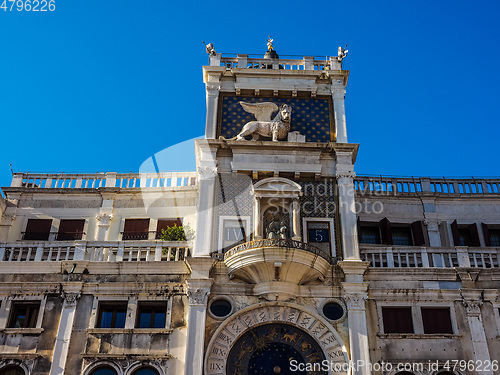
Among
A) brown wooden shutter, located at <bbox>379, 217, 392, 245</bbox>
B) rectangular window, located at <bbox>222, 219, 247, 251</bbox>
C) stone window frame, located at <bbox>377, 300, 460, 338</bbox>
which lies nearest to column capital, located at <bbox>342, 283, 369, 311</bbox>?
stone window frame, located at <bbox>377, 300, 460, 338</bbox>

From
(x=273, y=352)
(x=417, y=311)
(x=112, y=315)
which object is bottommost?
(x=273, y=352)

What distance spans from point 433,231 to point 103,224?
14736 millimetres

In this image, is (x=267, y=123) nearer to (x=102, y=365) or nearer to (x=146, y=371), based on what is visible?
(x=146, y=371)

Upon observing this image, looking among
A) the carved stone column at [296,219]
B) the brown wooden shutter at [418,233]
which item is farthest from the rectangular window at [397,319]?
the brown wooden shutter at [418,233]

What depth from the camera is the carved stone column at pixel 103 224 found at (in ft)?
94.1

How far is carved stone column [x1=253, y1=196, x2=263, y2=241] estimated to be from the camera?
81.3 ft

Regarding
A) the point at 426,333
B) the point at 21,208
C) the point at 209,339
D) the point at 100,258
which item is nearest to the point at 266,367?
the point at 209,339

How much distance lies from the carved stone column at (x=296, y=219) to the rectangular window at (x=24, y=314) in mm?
9888

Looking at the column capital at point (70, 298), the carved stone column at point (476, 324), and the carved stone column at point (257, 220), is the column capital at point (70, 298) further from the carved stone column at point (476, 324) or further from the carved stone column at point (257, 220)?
the carved stone column at point (476, 324)

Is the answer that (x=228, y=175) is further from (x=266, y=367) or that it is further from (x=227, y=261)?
(x=266, y=367)

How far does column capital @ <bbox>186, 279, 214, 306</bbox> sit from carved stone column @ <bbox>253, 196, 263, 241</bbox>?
8.28 feet

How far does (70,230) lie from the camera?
29.1 m

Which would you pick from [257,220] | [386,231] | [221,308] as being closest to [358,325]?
[221,308]

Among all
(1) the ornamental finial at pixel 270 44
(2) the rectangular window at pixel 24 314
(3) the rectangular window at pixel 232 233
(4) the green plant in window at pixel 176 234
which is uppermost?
(1) the ornamental finial at pixel 270 44
